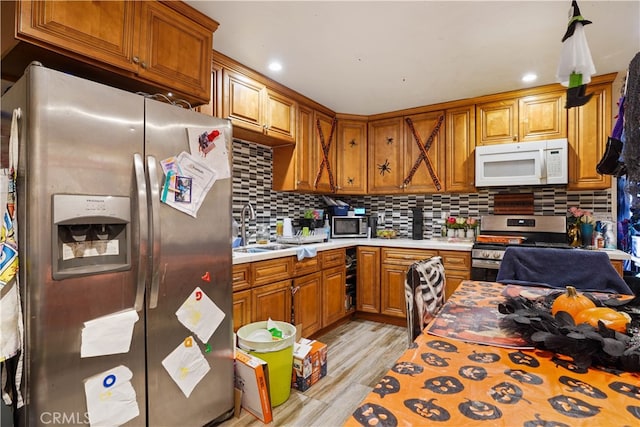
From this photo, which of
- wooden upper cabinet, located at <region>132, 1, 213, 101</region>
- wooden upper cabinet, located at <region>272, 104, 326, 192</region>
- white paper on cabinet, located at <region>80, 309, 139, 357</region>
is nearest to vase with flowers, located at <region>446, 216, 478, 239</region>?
wooden upper cabinet, located at <region>272, 104, 326, 192</region>

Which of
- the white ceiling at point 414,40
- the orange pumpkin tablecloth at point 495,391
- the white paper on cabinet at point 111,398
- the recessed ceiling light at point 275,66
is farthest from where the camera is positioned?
the recessed ceiling light at point 275,66

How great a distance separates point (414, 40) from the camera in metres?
2.20

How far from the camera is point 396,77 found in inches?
110

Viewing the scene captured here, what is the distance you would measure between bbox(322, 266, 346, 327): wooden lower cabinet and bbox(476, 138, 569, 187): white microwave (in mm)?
1646

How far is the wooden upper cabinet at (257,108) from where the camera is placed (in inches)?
96.3

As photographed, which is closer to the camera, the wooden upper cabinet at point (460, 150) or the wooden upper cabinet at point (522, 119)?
the wooden upper cabinet at point (522, 119)

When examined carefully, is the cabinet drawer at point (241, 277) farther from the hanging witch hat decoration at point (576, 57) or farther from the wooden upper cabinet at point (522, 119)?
the wooden upper cabinet at point (522, 119)

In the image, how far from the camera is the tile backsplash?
2961mm

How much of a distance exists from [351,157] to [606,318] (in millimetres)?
3117

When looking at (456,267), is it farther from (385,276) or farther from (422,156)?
(422,156)

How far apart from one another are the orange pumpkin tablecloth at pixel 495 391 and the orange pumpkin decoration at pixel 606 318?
17 cm

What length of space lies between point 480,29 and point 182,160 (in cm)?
201

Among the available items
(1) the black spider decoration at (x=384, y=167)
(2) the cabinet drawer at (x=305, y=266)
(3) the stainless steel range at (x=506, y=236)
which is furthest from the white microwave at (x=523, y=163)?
(2) the cabinet drawer at (x=305, y=266)
